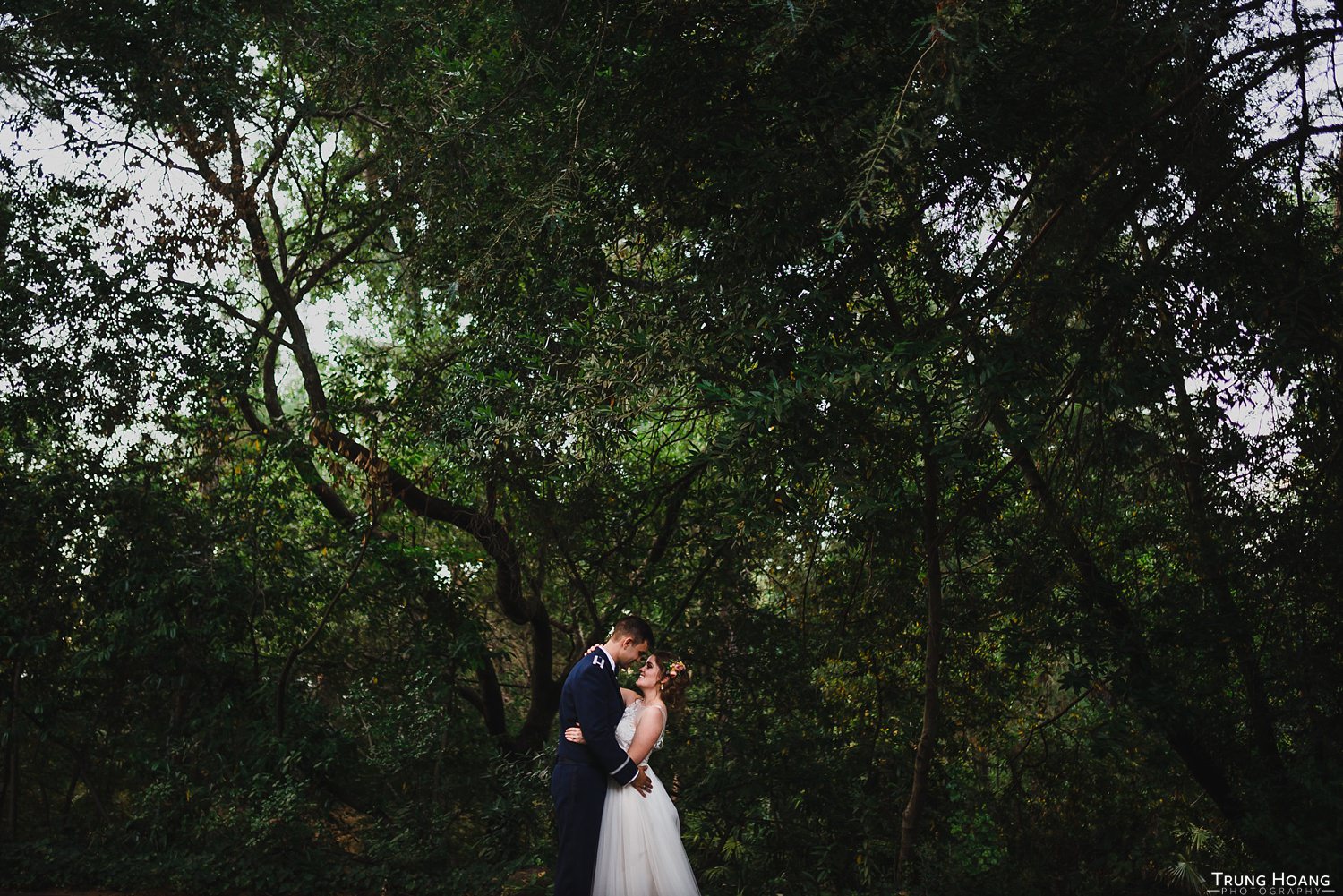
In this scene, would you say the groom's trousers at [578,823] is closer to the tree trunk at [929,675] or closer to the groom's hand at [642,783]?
the groom's hand at [642,783]

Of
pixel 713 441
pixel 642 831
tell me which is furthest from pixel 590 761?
pixel 713 441

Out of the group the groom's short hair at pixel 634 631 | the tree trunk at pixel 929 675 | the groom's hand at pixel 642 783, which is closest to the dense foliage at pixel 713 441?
the tree trunk at pixel 929 675

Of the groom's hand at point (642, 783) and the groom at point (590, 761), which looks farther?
the groom's hand at point (642, 783)

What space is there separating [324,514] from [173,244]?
289cm

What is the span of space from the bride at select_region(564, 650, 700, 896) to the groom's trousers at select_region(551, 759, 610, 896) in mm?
40

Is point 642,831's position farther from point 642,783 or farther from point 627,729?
point 627,729

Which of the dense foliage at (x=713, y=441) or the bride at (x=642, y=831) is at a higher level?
the dense foliage at (x=713, y=441)

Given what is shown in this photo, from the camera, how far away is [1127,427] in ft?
20.4

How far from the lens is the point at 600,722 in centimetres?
455

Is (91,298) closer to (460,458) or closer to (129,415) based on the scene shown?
(129,415)

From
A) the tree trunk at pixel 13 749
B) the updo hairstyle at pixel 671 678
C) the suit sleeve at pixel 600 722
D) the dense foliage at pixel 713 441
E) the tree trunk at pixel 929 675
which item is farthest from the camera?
the tree trunk at pixel 13 749

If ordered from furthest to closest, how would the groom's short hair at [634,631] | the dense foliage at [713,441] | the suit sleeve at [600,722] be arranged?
the dense foliage at [713,441]
the groom's short hair at [634,631]
the suit sleeve at [600,722]

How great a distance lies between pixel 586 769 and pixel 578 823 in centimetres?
23

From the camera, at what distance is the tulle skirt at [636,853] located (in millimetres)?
4598
